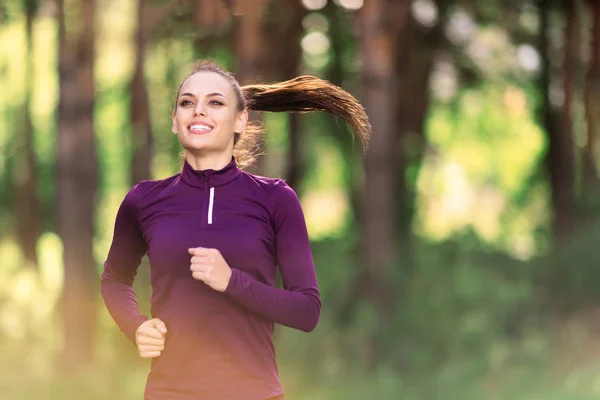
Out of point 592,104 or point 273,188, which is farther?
point 592,104

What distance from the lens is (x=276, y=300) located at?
151 inches

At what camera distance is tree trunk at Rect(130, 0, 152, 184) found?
53.0ft

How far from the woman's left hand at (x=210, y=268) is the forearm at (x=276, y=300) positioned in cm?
4

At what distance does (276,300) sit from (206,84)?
2.79 feet

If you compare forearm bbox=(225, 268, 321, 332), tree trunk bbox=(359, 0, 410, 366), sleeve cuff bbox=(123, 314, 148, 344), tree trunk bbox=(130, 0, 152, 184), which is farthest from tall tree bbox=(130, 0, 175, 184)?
forearm bbox=(225, 268, 321, 332)

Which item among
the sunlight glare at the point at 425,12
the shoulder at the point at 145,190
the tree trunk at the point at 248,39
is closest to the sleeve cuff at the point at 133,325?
the shoulder at the point at 145,190

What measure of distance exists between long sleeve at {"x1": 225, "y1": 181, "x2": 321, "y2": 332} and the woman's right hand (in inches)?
11.0

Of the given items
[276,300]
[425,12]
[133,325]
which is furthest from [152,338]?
[425,12]

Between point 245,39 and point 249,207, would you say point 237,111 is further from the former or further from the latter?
point 245,39

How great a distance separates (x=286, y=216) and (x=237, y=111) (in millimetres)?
514

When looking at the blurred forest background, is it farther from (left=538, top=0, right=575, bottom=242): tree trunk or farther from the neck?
the neck

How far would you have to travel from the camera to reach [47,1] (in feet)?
47.8

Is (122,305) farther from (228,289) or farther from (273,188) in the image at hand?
(273,188)

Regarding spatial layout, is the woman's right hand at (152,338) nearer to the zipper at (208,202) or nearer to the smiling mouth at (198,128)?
the zipper at (208,202)
